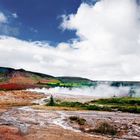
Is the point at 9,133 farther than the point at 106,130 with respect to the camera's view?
No

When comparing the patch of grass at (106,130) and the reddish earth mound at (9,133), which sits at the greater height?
the patch of grass at (106,130)

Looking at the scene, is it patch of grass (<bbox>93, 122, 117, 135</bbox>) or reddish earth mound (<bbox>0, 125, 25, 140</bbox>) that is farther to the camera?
patch of grass (<bbox>93, 122, 117, 135</bbox>)

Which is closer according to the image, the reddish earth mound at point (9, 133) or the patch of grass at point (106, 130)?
the reddish earth mound at point (9, 133)

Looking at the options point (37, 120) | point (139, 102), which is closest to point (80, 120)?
point (37, 120)

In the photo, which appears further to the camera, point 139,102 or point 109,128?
point 139,102

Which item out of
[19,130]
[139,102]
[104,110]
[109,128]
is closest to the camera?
[19,130]

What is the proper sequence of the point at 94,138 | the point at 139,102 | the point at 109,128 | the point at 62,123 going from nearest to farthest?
the point at 94,138 → the point at 109,128 → the point at 62,123 → the point at 139,102

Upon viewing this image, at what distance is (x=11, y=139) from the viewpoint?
109 feet

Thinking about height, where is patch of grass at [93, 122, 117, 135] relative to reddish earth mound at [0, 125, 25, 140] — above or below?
above

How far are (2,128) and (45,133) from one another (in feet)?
18.5

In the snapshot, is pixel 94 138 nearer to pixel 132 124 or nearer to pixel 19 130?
pixel 19 130

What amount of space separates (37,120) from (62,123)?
420cm

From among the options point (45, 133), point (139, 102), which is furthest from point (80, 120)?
point (139, 102)

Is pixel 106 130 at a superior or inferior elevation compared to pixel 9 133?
superior
